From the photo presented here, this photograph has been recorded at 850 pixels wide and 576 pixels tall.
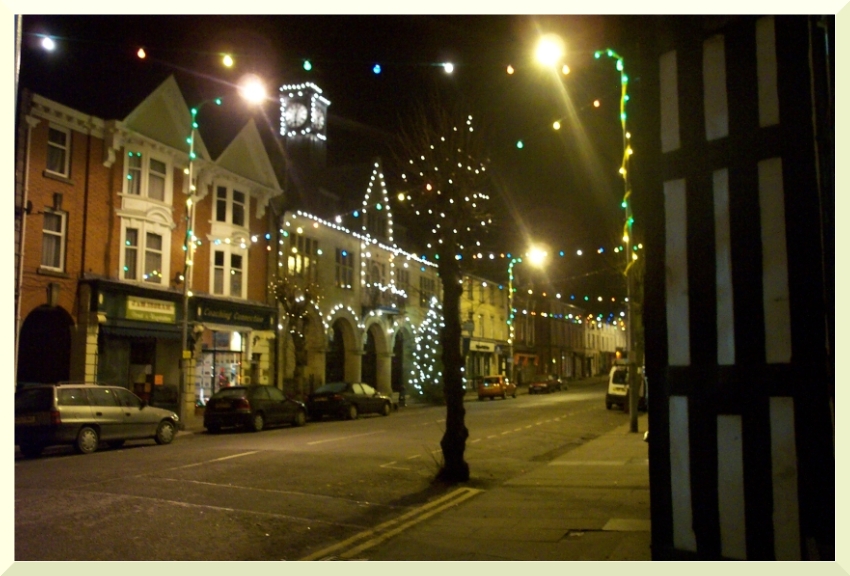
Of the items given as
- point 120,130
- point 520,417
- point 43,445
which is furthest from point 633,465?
point 120,130

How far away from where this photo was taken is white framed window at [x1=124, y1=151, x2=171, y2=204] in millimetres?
26928

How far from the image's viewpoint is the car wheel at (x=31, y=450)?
53.7 ft

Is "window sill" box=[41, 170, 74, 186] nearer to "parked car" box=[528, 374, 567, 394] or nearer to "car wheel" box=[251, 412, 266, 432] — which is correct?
"car wheel" box=[251, 412, 266, 432]

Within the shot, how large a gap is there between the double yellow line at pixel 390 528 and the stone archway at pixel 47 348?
17.7 meters

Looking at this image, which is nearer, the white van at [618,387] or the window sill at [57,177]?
the window sill at [57,177]

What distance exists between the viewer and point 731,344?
17.2 ft

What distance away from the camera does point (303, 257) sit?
3659 cm

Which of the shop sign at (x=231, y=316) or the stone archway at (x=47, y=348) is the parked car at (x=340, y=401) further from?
the stone archway at (x=47, y=348)

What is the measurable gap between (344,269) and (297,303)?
333 inches

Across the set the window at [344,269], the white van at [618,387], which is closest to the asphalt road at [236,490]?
the white van at [618,387]

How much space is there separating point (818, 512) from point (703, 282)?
1.65 m

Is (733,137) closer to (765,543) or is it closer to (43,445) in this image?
(765,543)

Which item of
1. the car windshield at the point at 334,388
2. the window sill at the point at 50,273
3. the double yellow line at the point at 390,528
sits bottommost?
the double yellow line at the point at 390,528

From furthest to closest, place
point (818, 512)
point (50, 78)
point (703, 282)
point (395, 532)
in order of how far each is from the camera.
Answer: point (50, 78)
point (395, 532)
point (703, 282)
point (818, 512)
